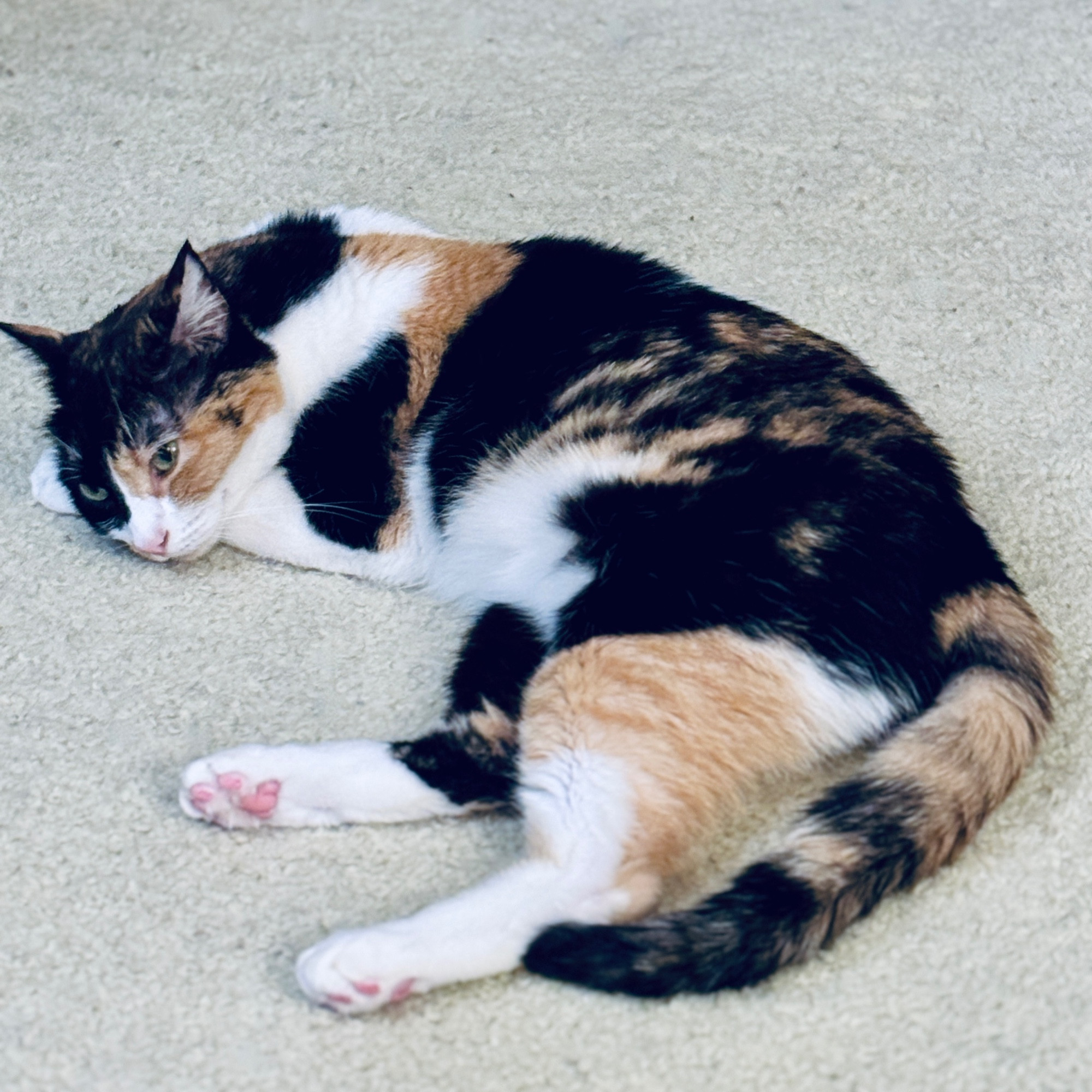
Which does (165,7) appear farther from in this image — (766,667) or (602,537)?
(766,667)

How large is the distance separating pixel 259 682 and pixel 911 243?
5.03ft

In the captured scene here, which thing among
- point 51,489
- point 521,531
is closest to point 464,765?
Answer: point 521,531

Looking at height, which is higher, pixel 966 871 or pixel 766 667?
pixel 766 667

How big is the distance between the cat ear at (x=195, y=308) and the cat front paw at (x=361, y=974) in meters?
0.91

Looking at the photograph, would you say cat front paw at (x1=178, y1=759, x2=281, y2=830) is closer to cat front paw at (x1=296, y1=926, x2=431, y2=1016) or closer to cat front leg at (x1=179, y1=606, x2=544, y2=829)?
cat front leg at (x1=179, y1=606, x2=544, y2=829)

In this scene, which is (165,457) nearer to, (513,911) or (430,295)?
(430,295)

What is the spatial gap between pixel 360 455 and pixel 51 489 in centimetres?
52

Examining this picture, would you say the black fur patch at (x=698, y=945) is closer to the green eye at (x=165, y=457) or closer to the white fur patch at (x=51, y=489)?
the green eye at (x=165, y=457)

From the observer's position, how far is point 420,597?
2008mm

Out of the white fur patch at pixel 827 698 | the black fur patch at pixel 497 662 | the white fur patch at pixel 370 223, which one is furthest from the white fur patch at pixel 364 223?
the white fur patch at pixel 827 698

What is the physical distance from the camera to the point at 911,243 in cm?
259

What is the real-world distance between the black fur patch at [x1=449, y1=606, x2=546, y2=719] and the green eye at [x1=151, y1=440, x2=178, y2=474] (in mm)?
497

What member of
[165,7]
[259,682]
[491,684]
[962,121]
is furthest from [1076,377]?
[165,7]

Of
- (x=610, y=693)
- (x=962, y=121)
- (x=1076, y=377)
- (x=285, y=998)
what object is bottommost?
(x=285, y=998)
